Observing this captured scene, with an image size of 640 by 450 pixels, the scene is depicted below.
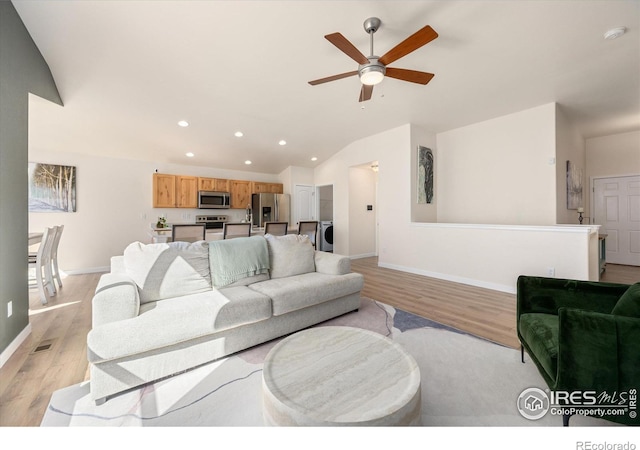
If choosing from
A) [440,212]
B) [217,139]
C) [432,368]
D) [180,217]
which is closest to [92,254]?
[180,217]

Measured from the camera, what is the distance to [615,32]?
2572 mm

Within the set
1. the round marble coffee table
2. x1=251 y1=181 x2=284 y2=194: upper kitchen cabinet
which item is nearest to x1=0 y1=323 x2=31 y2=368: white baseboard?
the round marble coffee table

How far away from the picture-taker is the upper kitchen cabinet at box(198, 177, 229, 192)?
597cm

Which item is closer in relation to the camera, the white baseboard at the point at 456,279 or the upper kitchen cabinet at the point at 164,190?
the white baseboard at the point at 456,279

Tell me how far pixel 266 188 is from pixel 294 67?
3.98m

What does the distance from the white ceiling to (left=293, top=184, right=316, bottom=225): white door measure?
2.08 meters

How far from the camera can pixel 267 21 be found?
2.55m

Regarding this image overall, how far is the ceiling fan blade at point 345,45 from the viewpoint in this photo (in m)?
2.05

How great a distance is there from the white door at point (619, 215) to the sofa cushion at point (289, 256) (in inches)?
272

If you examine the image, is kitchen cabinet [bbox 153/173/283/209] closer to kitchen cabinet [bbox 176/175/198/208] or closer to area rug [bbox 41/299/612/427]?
kitchen cabinet [bbox 176/175/198/208]

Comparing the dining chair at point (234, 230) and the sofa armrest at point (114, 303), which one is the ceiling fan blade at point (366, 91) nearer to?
the dining chair at point (234, 230)

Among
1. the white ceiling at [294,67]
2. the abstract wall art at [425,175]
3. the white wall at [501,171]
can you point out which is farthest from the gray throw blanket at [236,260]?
the white wall at [501,171]

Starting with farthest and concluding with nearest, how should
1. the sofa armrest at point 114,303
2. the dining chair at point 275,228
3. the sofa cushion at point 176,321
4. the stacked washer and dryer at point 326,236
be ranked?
1. the stacked washer and dryer at point 326,236
2. the dining chair at point 275,228
3. the sofa armrest at point 114,303
4. the sofa cushion at point 176,321
